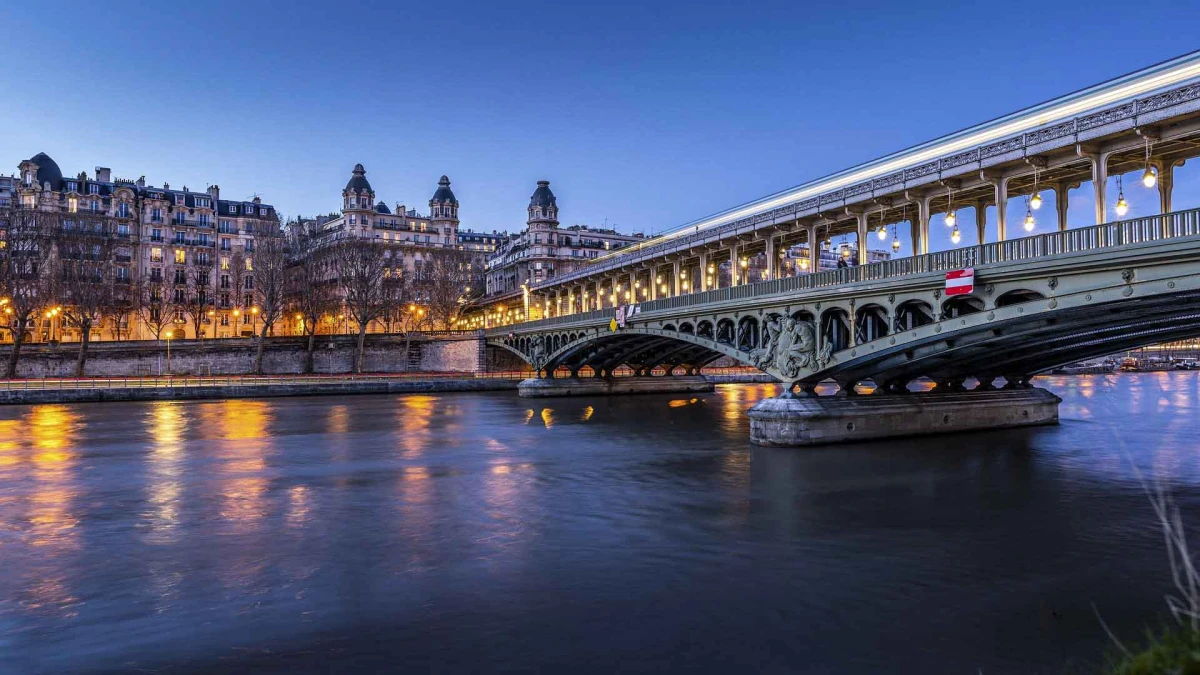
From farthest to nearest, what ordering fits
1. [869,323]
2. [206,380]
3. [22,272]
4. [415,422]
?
[22,272], [206,380], [415,422], [869,323]

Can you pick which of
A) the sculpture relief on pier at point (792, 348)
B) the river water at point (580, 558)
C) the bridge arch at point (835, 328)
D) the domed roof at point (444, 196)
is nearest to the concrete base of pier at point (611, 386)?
the river water at point (580, 558)

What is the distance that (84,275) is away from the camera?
80.2 m

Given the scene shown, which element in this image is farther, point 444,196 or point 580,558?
point 444,196

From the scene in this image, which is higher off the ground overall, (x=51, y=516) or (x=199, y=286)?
(x=199, y=286)

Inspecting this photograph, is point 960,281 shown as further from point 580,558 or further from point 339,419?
point 339,419

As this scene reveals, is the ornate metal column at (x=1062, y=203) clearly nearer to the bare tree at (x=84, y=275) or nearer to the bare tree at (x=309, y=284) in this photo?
the bare tree at (x=309, y=284)

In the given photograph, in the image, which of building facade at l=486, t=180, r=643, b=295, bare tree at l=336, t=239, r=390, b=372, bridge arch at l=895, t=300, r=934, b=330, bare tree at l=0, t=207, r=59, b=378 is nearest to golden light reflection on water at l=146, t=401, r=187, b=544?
bridge arch at l=895, t=300, r=934, b=330

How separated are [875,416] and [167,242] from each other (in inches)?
4454

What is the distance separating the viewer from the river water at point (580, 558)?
1054 cm

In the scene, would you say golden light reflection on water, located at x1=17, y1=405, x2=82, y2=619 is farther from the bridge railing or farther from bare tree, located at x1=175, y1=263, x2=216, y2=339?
bare tree, located at x1=175, y1=263, x2=216, y2=339

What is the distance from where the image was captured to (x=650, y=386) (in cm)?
7344

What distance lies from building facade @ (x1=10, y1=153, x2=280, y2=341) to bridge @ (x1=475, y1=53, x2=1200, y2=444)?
259 ft

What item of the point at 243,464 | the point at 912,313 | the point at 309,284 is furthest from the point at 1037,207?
the point at 309,284

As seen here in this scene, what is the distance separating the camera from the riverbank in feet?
195
